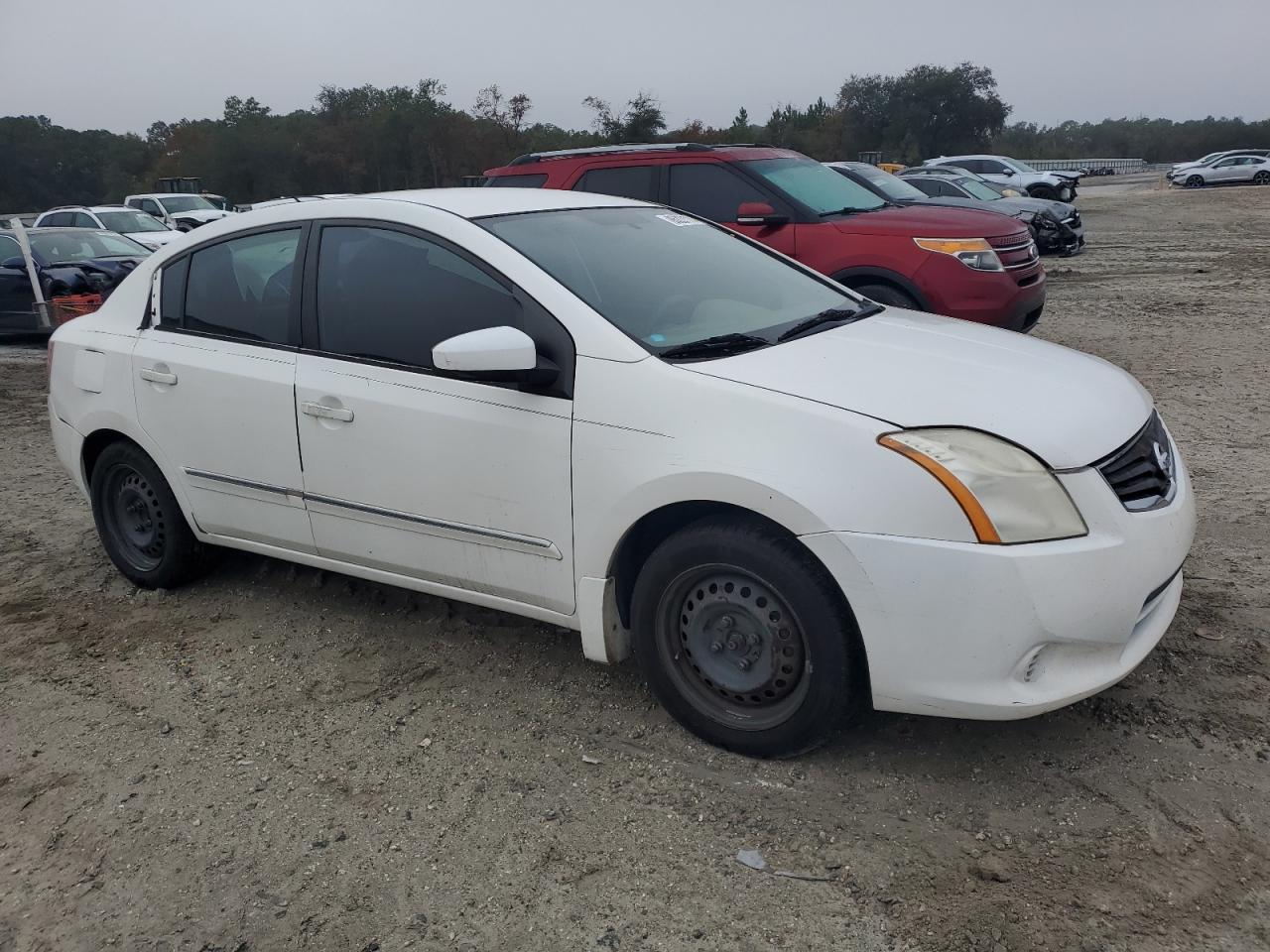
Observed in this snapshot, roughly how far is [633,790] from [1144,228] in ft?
80.3

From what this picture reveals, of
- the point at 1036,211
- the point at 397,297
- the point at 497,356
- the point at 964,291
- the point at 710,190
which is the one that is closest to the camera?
the point at 497,356

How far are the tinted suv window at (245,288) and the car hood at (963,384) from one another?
179 centimetres

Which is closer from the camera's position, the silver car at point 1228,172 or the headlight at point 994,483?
the headlight at point 994,483

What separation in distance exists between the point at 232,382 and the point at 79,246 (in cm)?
1178

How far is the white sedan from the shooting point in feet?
9.16

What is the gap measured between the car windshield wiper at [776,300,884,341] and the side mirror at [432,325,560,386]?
83cm

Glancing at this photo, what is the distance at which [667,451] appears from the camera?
3096 millimetres

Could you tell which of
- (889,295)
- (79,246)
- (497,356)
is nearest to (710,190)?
(889,295)

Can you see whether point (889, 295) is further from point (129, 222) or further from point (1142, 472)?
point (129, 222)

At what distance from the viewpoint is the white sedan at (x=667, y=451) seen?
9.16 ft

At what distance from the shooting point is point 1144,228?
23.8m

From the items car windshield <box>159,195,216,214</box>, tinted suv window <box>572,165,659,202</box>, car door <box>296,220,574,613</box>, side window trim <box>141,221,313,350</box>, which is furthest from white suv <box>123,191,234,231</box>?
car door <box>296,220,574,613</box>

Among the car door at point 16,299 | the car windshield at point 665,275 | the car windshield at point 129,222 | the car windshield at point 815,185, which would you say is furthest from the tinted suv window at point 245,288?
the car windshield at point 129,222

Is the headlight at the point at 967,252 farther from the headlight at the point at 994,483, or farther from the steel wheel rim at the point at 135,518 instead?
the steel wheel rim at the point at 135,518
